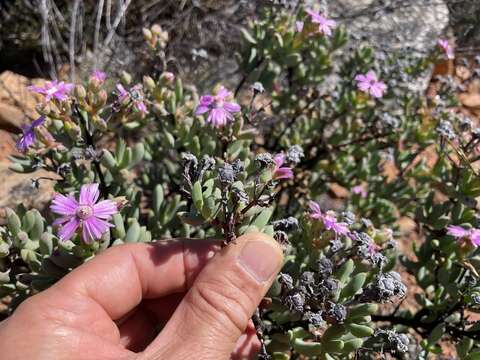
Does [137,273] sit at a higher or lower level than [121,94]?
lower

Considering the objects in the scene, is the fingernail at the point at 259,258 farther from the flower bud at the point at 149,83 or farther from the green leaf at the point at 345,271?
the flower bud at the point at 149,83

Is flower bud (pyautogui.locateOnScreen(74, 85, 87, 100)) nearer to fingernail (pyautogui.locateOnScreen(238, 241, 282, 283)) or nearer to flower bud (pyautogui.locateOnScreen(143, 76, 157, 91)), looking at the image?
flower bud (pyautogui.locateOnScreen(143, 76, 157, 91))

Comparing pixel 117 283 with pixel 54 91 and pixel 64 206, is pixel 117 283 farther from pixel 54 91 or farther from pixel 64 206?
pixel 54 91

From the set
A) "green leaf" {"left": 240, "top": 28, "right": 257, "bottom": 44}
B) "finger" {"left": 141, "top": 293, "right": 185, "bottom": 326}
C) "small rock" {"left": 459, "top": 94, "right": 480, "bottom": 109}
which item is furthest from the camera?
"small rock" {"left": 459, "top": 94, "right": 480, "bottom": 109}

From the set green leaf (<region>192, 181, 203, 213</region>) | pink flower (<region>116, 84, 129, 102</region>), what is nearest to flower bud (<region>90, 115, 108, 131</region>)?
pink flower (<region>116, 84, 129, 102</region>)

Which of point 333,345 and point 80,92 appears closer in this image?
point 333,345

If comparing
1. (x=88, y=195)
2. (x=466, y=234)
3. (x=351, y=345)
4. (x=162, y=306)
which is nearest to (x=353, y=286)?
(x=351, y=345)

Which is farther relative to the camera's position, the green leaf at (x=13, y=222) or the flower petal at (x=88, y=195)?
the green leaf at (x=13, y=222)

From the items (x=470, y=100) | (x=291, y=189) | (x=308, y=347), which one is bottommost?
(x=470, y=100)

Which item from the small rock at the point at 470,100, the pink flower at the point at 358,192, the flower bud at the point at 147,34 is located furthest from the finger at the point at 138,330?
the small rock at the point at 470,100
